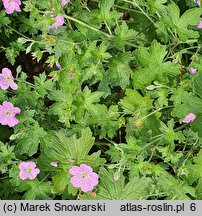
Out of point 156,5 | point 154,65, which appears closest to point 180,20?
point 156,5

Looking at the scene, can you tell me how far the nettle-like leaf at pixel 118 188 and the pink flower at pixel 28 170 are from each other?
36 centimetres

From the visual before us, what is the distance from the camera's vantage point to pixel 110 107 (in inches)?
105

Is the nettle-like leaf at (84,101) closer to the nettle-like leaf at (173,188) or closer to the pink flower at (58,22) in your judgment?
the pink flower at (58,22)

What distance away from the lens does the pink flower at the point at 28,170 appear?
2689 millimetres

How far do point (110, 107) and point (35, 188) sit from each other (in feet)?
1.93

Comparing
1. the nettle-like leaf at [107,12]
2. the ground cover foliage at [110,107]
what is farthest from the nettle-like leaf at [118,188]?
the nettle-like leaf at [107,12]

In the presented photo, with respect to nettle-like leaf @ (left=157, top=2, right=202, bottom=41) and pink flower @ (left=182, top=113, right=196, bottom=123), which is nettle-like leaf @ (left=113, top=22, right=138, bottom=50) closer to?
nettle-like leaf @ (left=157, top=2, right=202, bottom=41)

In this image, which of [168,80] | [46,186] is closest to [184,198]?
[168,80]

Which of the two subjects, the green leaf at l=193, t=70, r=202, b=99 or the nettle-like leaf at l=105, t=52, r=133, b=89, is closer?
the green leaf at l=193, t=70, r=202, b=99

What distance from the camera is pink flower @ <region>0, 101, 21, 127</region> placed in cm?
275

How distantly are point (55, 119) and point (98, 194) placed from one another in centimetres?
59

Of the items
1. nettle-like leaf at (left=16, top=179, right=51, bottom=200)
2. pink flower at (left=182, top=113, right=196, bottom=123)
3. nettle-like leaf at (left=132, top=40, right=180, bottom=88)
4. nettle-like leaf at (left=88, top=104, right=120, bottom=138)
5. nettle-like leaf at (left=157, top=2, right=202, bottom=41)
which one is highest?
nettle-like leaf at (left=157, top=2, right=202, bottom=41)

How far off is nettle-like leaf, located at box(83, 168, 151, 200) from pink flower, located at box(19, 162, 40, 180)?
0.36 metres

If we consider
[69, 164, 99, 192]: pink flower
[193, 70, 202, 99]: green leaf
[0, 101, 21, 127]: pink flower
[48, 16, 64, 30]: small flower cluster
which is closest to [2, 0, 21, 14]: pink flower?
[48, 16, 64, 30]: small flower cluster
